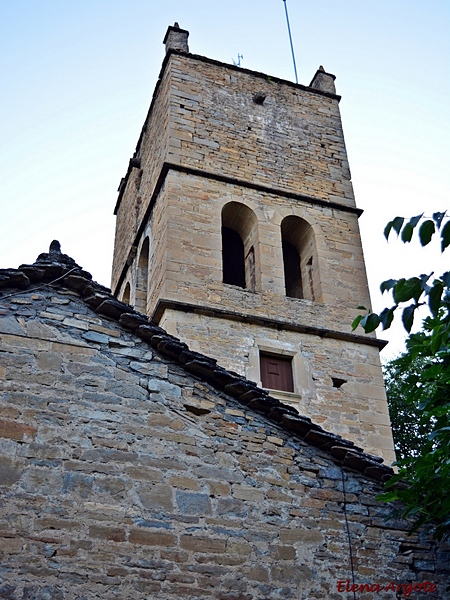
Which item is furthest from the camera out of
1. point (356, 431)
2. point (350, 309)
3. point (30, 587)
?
point (350, 309)

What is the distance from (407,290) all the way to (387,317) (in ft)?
0.72

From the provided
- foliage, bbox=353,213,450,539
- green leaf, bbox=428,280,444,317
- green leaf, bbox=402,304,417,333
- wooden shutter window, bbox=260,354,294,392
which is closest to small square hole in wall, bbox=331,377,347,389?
wooden shutter window, bbox=260,354,294,392

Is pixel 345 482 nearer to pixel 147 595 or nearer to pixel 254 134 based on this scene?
pixel 147 595

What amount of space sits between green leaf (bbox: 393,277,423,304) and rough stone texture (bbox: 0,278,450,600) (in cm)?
226

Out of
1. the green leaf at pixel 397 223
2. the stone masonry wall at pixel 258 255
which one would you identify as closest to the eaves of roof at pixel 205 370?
the green leaf at pixel 397 223

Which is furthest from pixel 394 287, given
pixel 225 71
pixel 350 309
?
pixel 225 71

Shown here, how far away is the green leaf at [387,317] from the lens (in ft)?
15.2

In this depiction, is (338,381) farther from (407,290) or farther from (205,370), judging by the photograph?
(407,290)

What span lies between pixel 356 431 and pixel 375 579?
557cm

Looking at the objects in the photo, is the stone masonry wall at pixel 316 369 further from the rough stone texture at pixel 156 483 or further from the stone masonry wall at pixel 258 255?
the rough stone texture at pixel 156 483

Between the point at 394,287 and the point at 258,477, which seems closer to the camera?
the point at 394,287

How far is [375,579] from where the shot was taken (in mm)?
6059

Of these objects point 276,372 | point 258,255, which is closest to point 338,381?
point 276,372

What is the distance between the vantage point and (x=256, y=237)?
13.7 meters
